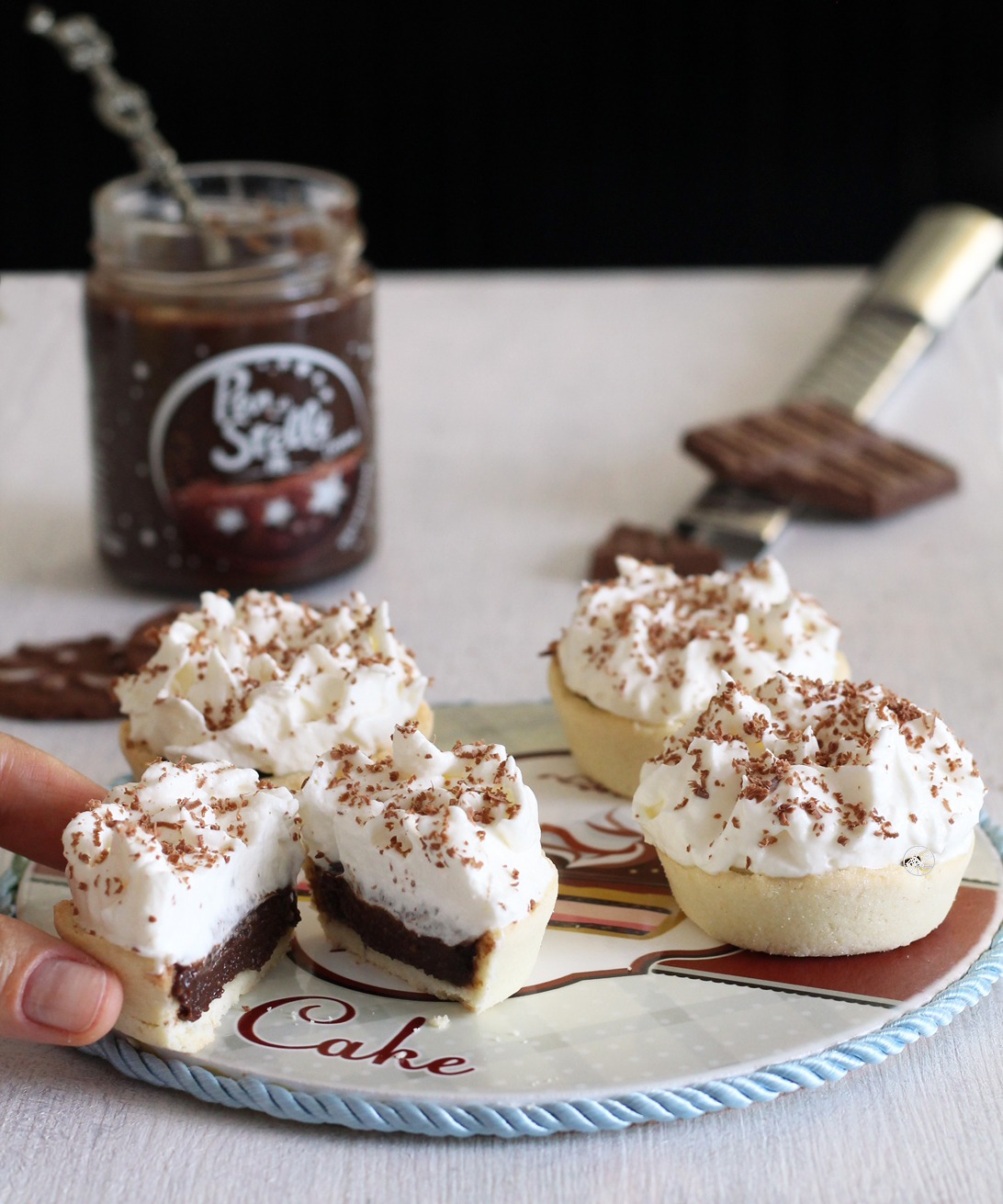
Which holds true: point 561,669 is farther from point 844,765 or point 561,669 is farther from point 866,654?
point 866,654

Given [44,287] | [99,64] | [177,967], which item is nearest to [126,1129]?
[177,967]

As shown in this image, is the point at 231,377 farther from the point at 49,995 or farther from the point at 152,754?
the point at 49,995

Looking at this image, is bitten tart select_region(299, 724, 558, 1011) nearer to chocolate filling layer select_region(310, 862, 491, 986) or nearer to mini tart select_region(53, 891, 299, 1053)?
chocolate filling layer select_region(310, 862, 491, 986)

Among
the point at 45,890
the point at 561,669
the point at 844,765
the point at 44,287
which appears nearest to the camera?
the point at 844,765

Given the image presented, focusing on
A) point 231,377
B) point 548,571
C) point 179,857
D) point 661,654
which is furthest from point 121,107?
point 179,857

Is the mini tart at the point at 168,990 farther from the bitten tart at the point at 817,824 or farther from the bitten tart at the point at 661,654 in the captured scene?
the bitten tart at the point at 661,654

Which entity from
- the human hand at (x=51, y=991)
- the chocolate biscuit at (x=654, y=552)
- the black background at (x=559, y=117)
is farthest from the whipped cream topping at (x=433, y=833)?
the black background at (x=559, y=117)
